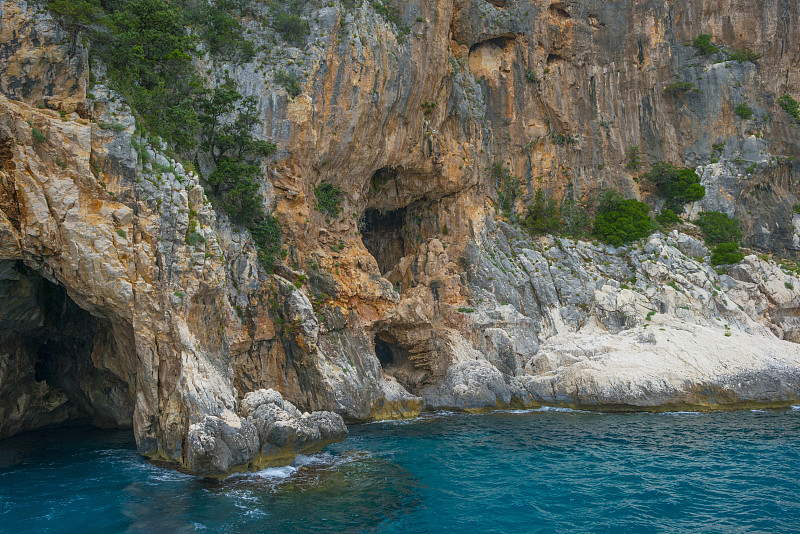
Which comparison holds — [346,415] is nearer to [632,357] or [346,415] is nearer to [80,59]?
[632,357]

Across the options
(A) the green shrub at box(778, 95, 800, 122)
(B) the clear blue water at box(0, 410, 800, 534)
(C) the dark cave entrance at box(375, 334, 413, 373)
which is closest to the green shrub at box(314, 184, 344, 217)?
(C) the dark cave entrance at box(375, 334, 413, 373)

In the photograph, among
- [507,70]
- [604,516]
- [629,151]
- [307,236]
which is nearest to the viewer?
[604,516]

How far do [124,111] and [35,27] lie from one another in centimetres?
327

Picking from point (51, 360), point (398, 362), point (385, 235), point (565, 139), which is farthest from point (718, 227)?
point (51, 360)

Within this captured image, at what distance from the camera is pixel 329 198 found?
28.0 m

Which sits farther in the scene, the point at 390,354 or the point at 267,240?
the point at 390,354

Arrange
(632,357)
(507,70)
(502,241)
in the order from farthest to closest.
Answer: (507,70) → (502,241) → (632,357)

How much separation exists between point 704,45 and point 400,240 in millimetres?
24769

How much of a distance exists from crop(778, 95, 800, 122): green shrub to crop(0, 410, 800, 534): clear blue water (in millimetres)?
26048

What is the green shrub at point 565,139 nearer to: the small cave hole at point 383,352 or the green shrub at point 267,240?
the small cave hole at point 383,352

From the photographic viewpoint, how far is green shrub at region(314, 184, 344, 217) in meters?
27.4

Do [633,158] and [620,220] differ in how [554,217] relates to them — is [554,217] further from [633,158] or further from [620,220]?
[633,158]

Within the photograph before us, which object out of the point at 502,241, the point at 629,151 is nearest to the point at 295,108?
the point at 502,241

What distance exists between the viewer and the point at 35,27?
1734 cm
